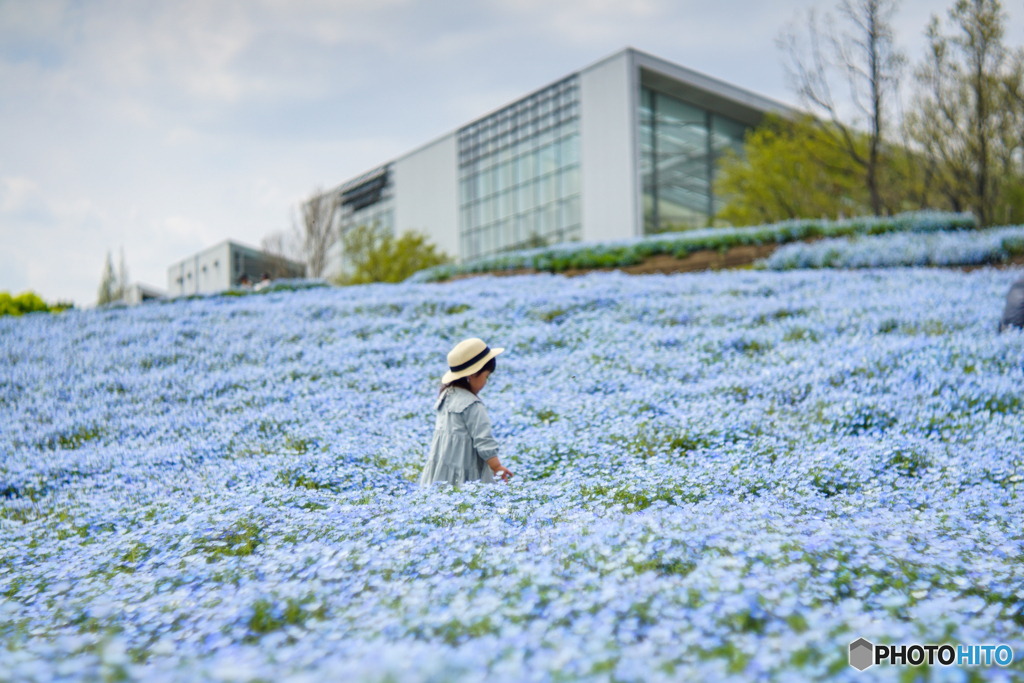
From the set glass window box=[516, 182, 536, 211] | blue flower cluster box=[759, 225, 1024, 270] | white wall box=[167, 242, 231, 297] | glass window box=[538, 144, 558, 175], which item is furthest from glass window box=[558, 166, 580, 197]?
white wall box=[167, 242, 231, 297]

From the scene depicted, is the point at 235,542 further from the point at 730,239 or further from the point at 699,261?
the point at 730,239

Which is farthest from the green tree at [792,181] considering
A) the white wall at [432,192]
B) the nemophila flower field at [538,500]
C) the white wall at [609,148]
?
the white wall at [432,192]

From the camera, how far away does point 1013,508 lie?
4328 mm

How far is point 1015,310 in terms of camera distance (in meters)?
8.83

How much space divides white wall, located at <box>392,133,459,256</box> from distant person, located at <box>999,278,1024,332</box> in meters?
43.1

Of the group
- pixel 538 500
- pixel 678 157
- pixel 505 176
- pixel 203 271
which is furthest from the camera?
pixel 203 271

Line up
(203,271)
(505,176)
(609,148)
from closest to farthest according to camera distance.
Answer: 1. (609,148)
2. (505,176)
3. (203,271)

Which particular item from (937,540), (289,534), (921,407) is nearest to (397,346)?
(289,534)

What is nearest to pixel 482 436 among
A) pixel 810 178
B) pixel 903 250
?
pixel 903 250

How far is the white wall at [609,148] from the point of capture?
39.3 m

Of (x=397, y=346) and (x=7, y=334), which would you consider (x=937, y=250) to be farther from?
(x=7, y=334)

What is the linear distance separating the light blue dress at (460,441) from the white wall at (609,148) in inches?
1355

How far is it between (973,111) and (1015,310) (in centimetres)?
1864

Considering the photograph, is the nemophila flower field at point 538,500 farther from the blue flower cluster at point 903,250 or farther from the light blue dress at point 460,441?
the blue flower cluster at point 903,250
